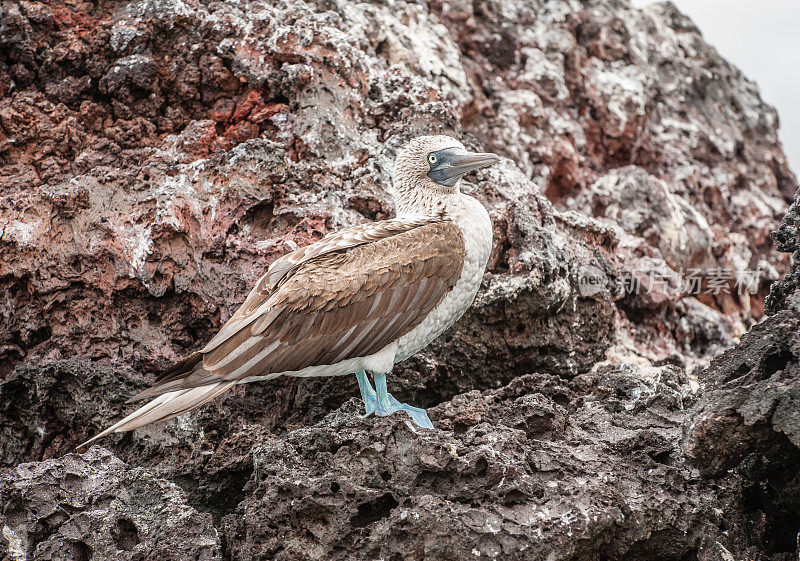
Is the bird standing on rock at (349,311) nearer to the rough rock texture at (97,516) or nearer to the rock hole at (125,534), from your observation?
the rough rock texture at (97,516)

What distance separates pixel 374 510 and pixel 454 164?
255 cm

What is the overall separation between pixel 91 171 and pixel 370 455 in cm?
345

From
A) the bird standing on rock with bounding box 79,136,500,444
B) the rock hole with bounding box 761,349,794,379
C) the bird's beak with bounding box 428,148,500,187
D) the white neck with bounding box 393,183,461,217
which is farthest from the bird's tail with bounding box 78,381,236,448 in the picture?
the rock hole with bounding box 761,349,794,379

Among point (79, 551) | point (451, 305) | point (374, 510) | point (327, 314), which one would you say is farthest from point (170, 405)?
point (451, 305)

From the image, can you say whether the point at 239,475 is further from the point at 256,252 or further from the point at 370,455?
the point at 256,252

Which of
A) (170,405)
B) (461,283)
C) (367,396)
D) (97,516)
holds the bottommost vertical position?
(97,516)

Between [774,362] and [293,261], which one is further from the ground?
[774,362]

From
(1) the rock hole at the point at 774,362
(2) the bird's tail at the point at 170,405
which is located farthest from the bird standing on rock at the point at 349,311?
(1) the rock hole at the point at 774,362

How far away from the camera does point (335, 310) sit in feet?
16.5

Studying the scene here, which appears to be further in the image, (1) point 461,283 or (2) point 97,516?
(1) point 461,283

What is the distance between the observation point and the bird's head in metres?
5.71

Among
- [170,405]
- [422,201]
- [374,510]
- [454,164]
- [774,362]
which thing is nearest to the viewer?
[774,362]

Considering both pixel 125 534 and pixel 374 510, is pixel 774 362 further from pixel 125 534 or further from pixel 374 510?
pixel 125 534

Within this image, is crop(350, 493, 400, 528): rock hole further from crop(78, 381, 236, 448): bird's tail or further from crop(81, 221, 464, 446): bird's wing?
crop(78, 381, 236, 448): bird's tail
